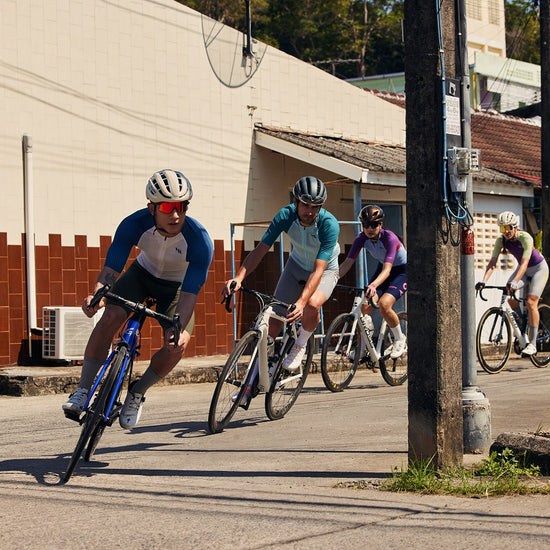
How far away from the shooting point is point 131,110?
49.9 feet

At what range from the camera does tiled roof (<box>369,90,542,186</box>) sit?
22078 mm

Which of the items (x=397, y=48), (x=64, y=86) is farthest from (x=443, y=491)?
(x=397, y=48)

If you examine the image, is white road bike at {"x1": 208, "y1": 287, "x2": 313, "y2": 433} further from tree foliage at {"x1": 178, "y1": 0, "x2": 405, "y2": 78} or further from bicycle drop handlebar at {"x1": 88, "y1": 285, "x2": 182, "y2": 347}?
tree foliage at {"x1": 178, "y1": 0, "x2": 405, "y2": 78}

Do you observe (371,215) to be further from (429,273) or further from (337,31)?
(337,31)

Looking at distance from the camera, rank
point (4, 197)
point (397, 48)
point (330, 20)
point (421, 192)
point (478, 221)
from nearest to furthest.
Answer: point (421, 192) < point (4, 197) < point (478, 221) < point (330, 20) < point (397, 48)

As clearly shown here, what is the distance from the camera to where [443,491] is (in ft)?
19.0

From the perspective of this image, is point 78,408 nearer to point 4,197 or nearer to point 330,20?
point 4,197

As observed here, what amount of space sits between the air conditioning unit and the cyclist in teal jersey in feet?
17.0

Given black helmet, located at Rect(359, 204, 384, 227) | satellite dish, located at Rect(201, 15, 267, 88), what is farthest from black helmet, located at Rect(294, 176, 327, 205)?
satellite dish, located at Rect(201, 15, 267, 88)

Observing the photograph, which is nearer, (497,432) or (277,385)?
(497,432)

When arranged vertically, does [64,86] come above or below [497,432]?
above

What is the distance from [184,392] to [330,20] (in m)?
40.1

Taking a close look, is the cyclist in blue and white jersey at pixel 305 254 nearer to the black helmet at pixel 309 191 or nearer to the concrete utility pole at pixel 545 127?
the black helmet at pixel 309 191

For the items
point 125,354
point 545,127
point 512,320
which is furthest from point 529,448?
point 545,127
